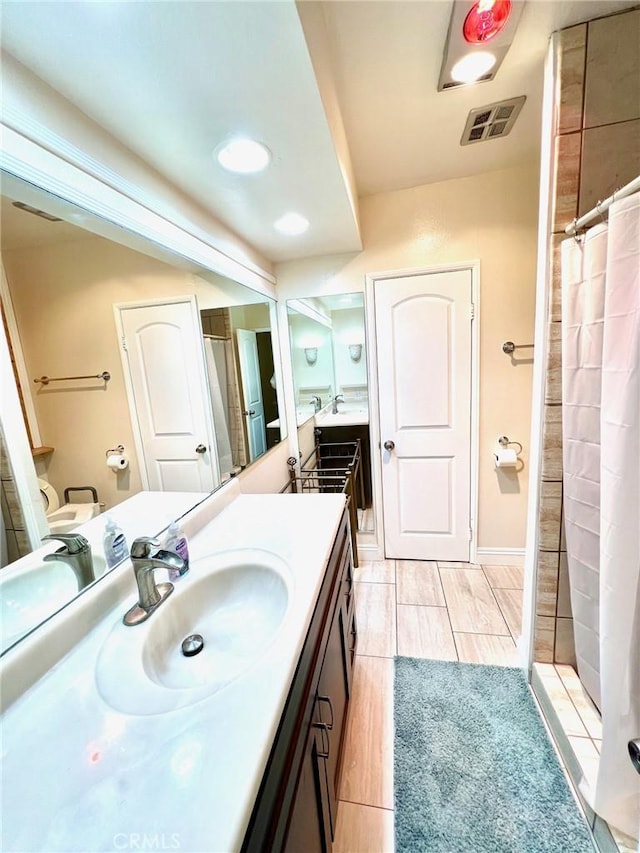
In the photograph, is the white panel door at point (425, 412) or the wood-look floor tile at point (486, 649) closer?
the wood-look floor tile at point (486, 649)

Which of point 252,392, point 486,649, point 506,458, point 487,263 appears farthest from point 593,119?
point 486,649

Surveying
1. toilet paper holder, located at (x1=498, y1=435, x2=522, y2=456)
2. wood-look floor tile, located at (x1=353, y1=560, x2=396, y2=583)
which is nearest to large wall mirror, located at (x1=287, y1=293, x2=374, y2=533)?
wood-look floor tile, located at (x1=353, y1=560, x2=396, y2=583)

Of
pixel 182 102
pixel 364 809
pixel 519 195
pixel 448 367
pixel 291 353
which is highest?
pixel 519 195

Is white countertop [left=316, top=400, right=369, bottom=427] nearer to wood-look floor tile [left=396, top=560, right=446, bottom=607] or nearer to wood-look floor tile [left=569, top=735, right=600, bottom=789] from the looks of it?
wood-look floor tile [left=396, top=560, right=446, bottom=607]

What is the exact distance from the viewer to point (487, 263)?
2.11 meters

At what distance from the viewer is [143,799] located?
1.62 ft

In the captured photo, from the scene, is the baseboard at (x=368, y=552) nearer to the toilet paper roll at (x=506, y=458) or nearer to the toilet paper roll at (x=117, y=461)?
the toilet paper roll at (x=506, y=458)

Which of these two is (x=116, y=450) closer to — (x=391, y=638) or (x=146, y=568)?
(x=146, y=568)

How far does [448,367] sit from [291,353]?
3.68ft

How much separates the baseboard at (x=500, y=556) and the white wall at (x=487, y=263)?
0.14 feet

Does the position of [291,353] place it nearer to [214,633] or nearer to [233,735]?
[214,633]

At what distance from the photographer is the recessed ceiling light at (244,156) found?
3.62ft

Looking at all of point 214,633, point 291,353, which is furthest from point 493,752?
point 291,353

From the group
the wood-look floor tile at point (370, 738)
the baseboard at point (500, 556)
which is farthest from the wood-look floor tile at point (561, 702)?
the baseboard at point (500, 556)
